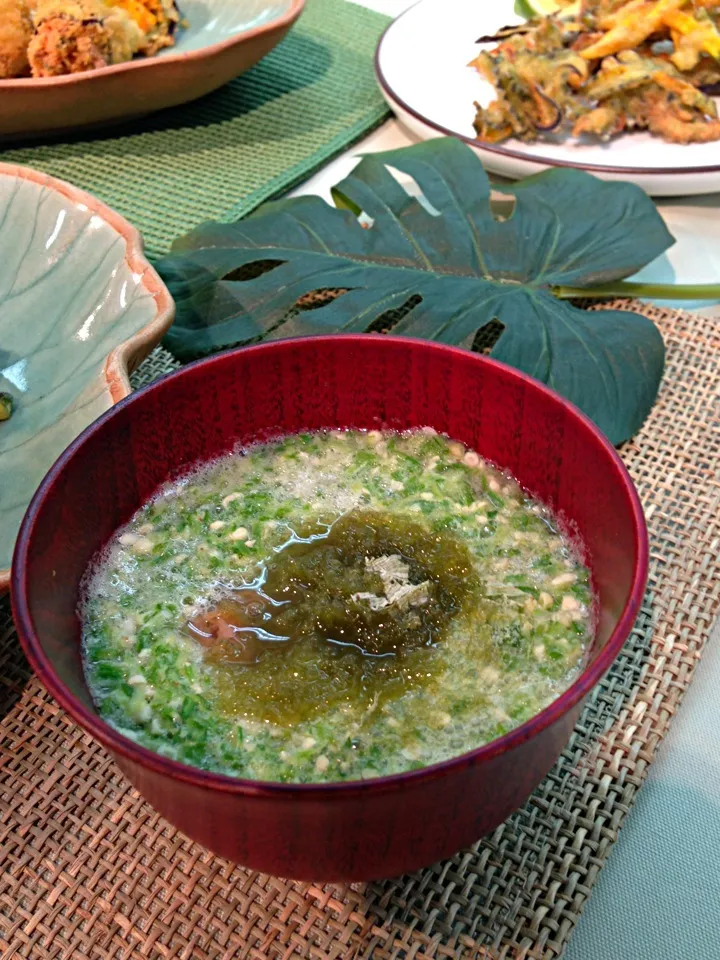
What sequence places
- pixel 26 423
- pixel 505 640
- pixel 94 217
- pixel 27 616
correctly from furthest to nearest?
pixel 94 217
pixel 26 423
pixel 505 640
pixel 27 616

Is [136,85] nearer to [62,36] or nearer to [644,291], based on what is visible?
[62,36]

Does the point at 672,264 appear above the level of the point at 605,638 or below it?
below

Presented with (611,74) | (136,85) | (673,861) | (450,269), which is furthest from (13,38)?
(673,861)

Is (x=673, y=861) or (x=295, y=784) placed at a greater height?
A: (x=295, y=784)

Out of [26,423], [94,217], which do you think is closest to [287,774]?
[26,423]

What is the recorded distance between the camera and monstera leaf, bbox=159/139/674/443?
138 centimetres

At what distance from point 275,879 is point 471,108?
1.54 m

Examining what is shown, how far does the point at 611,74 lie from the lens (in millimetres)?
1875

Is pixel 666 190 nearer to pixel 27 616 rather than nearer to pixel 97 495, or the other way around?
pixel 97 495

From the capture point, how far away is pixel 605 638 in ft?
2.50

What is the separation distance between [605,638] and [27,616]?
452 mm

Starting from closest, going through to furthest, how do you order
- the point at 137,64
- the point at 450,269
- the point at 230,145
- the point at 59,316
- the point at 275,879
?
the point at 275,879 < the point at 59,316 < the point at 450,269 < the point at 137,64 < the point at 230,145

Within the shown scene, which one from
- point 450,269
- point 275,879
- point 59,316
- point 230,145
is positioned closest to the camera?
point 275,879

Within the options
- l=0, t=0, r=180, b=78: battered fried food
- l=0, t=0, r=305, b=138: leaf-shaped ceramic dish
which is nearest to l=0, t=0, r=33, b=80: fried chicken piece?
l=0, t=0, r=180, b=78: battered fried food
